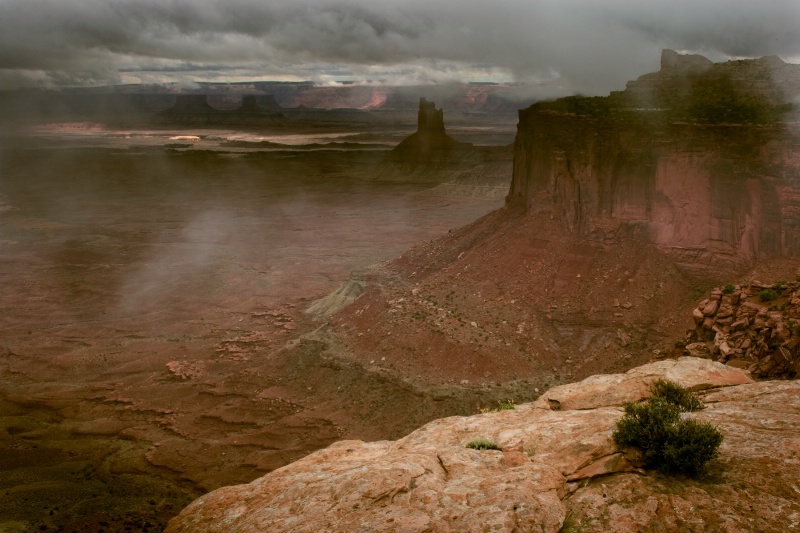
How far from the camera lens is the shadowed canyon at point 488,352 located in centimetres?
921

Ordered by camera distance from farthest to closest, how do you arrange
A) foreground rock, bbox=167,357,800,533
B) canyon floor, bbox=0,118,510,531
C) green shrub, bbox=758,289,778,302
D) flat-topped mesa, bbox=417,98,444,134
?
flat-topped mesa, bbox=417,98,444,134, canyon floor, bbox=0,118,510,531, green shrub, bbox=758,289,778,302, foreground rock, bbox=167,357,800,533

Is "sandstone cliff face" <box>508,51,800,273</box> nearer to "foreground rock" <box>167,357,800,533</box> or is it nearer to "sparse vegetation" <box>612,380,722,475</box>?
"foreground rock" <box>167,357,800,533</box>

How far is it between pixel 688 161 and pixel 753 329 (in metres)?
10.8

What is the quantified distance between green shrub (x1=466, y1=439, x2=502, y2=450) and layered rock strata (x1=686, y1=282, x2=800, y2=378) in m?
6.76

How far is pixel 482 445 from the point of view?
1047 centimetres

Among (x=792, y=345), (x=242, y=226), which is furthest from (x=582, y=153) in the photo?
(x=242, y=226)

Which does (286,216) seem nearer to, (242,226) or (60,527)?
(242,226)

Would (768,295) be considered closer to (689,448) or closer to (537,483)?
(689,448)

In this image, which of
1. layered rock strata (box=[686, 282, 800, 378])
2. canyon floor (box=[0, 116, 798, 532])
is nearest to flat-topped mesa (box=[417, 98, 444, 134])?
canyon floor (box=[0, 116, 798, 532])

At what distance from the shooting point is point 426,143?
123438mm

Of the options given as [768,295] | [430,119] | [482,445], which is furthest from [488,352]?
[430,119]

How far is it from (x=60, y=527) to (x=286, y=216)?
6637cm

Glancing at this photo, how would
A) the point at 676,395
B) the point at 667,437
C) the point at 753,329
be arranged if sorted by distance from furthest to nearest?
1. the point at 753,329
2. the point at 676,395
3. the point at 667,437

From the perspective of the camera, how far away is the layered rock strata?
44.4 feet
